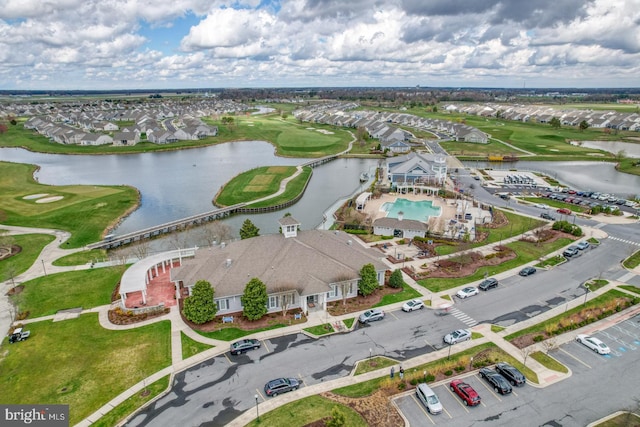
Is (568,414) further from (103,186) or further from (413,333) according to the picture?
(103,186)

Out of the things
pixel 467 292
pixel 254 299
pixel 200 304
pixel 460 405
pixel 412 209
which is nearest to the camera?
pixel 460 405

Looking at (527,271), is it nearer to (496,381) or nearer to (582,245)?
(582,245)

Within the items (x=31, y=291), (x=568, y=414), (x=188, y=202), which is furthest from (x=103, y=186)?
(x=568, y=414)

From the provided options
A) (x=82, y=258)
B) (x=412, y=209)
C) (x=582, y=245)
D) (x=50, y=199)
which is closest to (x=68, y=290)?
(x=82, y=258)

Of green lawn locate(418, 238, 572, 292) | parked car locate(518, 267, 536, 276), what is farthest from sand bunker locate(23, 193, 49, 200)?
parked car locate(518, 267, 536, 276)

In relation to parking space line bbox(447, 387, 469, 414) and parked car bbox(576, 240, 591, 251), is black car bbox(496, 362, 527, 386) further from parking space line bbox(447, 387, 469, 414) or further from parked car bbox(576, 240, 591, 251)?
parked car bbox(576, 240, 591, 251)

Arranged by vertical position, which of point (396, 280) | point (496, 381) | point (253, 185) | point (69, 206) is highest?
point (253, 185)
